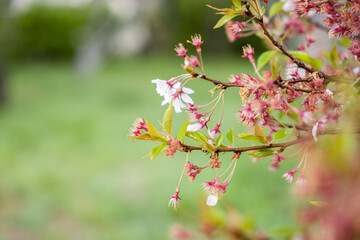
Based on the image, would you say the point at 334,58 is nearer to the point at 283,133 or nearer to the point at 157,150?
the point at 283,133

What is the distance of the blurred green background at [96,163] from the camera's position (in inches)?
120

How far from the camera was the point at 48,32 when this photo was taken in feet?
39.1

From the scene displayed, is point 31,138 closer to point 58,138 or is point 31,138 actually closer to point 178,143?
point 58,138

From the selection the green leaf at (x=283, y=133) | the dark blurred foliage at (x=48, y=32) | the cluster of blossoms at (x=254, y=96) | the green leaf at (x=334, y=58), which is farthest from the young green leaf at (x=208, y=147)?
the dark blurred foliage at (x=48, y=32)

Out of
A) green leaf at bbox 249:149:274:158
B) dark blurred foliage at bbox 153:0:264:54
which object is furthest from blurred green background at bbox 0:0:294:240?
dark blurred foliage at bbox 153:0:264:54

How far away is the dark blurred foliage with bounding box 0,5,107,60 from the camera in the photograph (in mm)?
11367

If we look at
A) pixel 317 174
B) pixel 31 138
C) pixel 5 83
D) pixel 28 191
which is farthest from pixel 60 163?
pixel 317 174

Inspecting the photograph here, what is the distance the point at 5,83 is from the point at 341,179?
6.93 metres

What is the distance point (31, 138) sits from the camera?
483cm

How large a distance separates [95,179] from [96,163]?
1.31 ft

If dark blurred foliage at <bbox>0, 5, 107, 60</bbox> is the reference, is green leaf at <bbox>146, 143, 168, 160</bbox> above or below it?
below

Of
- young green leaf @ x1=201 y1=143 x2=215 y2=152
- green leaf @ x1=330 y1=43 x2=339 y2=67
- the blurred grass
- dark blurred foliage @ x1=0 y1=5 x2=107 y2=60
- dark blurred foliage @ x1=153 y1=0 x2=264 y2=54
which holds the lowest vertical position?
young green leaf @ x1=201 y1=143 x2=215 y2=152

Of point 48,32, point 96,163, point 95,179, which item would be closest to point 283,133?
point 95,179

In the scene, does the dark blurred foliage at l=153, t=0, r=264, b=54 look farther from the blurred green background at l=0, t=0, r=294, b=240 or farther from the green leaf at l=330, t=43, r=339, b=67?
the green leaf at l=330, t=43, r=339, b=67
